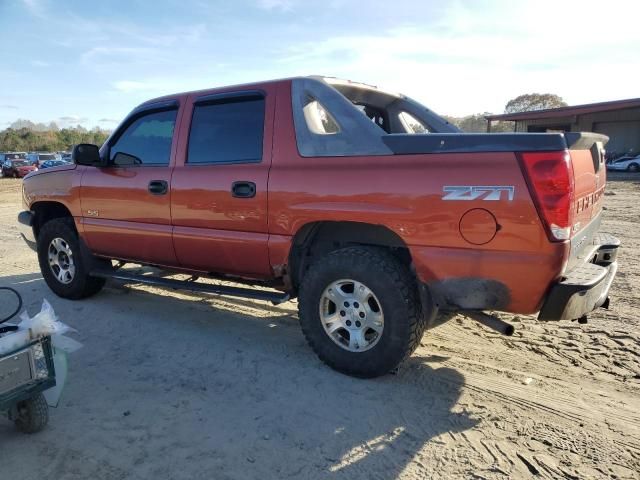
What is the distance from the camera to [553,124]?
1521 inches

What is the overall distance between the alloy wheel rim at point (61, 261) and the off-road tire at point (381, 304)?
3.05 m

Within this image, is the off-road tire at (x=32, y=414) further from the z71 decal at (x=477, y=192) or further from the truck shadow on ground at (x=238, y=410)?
the z71 decal at (x=477, y=192)

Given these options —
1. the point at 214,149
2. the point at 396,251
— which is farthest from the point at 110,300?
the point at 396,251

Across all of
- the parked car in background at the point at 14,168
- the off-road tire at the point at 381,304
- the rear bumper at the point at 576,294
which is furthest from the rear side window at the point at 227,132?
the parked car in background at the point at 14,168

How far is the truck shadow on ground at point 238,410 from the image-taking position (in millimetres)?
2617

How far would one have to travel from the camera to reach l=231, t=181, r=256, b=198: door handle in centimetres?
375

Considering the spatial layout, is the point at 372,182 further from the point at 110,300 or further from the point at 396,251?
the point at 110,300

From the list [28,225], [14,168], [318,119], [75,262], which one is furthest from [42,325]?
[14,168]

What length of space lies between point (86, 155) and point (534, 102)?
72458mm

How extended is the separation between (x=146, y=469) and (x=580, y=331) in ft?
11.8

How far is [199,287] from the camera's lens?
4.37 metres

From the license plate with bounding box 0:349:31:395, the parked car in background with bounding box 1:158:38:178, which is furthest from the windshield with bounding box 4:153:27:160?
the license plate with bounding box 0:349:31:395

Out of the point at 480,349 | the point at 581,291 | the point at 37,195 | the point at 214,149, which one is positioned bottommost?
the point at 480,349

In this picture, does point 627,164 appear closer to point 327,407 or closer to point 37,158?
point 327,407
